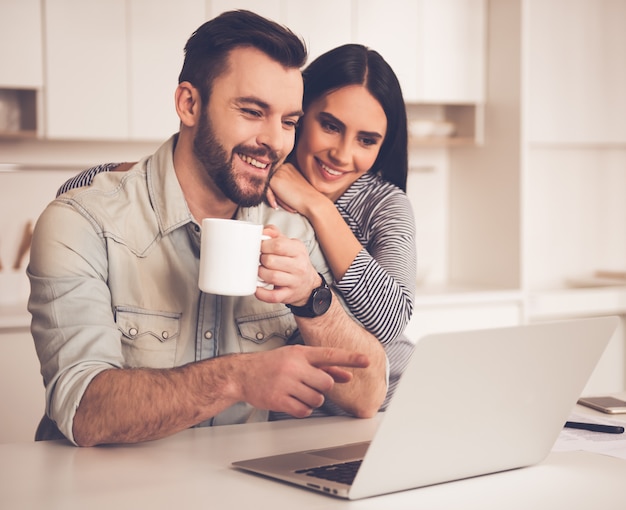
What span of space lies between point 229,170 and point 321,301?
329 millimetres

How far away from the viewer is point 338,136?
204 centimetres

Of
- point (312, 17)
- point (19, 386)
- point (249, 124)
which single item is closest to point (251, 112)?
point (249, 124)

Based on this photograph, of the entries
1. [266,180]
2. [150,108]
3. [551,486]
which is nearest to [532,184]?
[150,108]

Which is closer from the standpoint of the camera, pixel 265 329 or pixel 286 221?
pixel 265 329

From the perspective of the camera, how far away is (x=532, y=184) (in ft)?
14.1

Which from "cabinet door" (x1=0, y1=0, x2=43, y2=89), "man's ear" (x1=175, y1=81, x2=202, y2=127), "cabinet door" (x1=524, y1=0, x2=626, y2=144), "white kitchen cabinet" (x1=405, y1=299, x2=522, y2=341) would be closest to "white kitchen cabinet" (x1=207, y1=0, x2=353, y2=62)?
"cabinet door" (x1=0, y1=0, x2=43, y2=89)

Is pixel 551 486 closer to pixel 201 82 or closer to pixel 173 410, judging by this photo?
pixel 173 410

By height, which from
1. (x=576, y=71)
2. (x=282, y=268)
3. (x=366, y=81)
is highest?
(x=576, y=71)

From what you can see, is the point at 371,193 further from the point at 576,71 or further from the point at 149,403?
the point at 576,71

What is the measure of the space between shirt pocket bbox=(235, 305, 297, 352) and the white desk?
1.10 ft

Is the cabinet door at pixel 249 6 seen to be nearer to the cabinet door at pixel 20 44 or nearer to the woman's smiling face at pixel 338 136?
the cabinet door at pixel 20 44

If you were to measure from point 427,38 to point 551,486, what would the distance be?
2.96m

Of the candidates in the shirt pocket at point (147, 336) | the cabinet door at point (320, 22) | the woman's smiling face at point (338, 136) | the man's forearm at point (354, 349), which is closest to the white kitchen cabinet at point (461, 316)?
the cabinet door at point (320, 22)

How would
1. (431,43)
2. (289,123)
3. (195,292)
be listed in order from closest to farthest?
1. (195,292)
2. (289,123)
3. (431,43)
